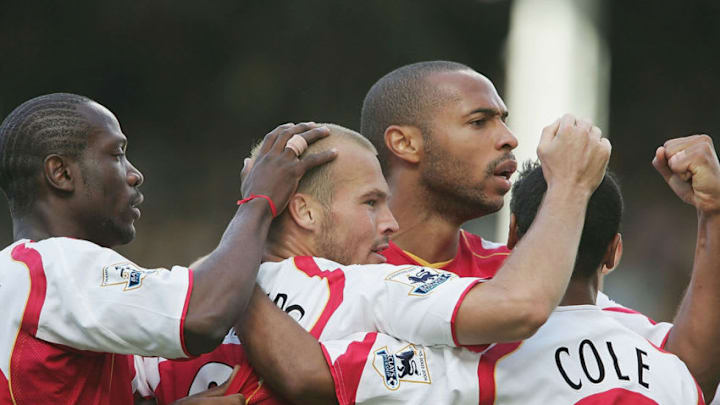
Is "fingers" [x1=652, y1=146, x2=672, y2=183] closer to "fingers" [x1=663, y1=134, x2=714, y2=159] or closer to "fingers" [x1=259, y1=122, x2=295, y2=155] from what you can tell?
"fingers" [x1=663, y1=134, x2=714, y2=159]

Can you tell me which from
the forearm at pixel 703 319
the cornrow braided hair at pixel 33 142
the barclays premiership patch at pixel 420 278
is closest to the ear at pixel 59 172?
the cornrow braided hair at pixel 33 142

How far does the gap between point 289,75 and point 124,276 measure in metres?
7.51

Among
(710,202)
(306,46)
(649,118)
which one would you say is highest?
(710,202)

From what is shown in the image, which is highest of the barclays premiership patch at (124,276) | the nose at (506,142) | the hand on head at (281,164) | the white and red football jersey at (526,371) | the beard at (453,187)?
the hand on head at (281,164)

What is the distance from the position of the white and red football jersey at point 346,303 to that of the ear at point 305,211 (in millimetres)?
121

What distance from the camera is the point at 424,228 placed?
3.56 m

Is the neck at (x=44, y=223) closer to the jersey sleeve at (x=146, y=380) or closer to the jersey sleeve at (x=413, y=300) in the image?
the jersey sleeve at (x=146, y=380)

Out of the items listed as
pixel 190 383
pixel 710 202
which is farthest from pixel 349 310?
pixel 710 202

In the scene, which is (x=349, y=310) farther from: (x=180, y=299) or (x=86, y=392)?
(x=86, y=392)

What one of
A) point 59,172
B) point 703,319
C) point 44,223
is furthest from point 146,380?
point 703,319

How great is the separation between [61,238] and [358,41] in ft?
24.5

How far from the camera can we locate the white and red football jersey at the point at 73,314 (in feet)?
7.32

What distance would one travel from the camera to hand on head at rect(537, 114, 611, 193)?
236cm

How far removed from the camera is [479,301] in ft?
7.18
